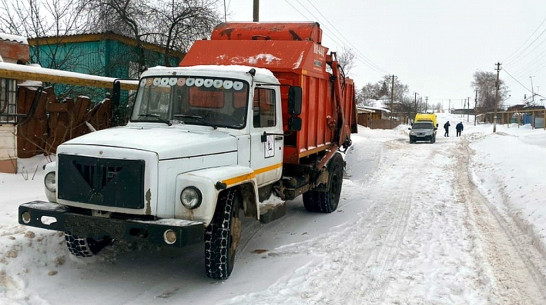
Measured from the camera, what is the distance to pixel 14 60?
31.1 ft

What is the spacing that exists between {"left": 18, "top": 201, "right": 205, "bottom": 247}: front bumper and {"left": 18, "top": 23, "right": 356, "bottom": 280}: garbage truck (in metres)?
0.01

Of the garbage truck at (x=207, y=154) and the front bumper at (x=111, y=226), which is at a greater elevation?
the garbage truck at (x=207, y=154)

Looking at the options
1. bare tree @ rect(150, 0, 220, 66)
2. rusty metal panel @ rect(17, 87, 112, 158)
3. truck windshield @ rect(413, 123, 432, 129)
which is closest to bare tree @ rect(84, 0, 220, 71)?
bare tree @ rect(150, 0, 220, 66)

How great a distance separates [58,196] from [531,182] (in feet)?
33.9

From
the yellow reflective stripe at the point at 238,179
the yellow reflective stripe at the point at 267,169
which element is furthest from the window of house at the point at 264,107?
the yellow reflective stripe at the point at 238,179

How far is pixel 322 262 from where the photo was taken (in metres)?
5.96

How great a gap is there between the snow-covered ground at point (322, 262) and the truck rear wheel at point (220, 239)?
18 cm

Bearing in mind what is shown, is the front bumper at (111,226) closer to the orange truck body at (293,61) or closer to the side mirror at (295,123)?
the side mirror at (295,123)

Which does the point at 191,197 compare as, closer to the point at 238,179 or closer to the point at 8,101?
the point at 238,179

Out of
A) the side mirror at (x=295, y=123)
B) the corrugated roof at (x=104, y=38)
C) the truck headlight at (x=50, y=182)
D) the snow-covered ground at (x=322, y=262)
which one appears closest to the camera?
the snow-covered ground at (x=322, y=262)

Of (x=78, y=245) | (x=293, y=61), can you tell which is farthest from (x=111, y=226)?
(x=293, y=61)

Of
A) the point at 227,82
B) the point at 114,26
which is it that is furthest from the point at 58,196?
the point at 114,26

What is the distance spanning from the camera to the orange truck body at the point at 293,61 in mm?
7414

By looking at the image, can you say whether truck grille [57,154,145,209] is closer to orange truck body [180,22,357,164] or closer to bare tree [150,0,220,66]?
orange truck body [180,22,357,164]
